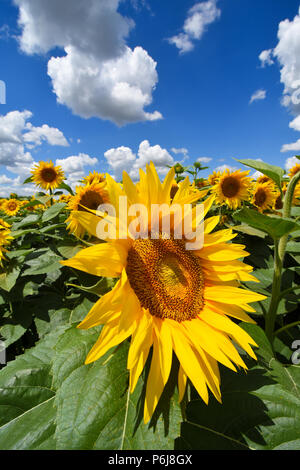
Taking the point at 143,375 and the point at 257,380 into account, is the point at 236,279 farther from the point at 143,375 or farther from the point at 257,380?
the point at 143,375

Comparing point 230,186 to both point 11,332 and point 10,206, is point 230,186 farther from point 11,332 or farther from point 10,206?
point 10,206

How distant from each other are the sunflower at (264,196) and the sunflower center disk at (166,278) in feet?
12.4

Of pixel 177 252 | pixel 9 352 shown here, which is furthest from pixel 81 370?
pixel 9 352

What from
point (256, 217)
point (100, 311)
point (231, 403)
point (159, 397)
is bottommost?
point (231, 403)

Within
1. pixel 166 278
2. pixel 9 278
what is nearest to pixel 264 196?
pixel 166 278

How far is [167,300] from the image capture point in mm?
1243

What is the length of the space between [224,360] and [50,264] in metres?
1.78

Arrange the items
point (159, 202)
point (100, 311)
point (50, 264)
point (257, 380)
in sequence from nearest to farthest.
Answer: point (100, 311)
point (257, 380)
point (159, 202)
point (50, 264)

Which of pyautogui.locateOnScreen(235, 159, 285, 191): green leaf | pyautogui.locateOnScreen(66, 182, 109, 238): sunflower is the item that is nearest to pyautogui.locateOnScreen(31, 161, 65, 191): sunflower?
pyautogui.locateOnScreen(66, 182, 109, 238): sunflower

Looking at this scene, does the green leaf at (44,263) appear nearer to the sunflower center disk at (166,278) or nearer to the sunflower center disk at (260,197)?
the sunflower center disk at (166,278)

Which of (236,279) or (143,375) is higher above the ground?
(236,279)

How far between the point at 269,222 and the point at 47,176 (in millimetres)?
5210

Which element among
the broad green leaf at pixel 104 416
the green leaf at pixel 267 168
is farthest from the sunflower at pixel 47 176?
the broad green leaf at pixel 104 416

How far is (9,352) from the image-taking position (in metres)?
2.49
